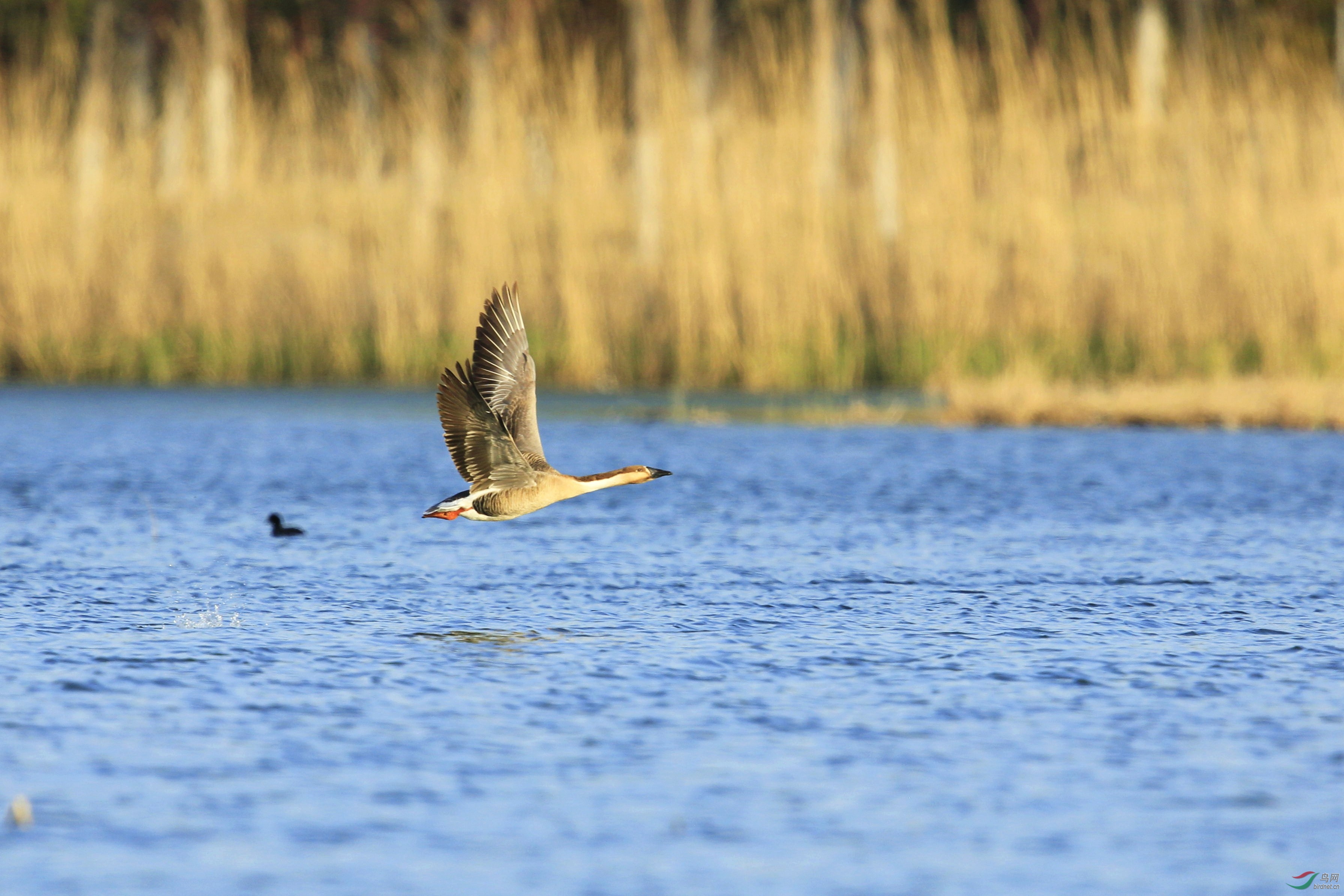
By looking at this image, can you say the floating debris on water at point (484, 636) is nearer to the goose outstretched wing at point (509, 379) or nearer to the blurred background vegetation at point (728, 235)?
the goose outstretched wing at point (509, 379)

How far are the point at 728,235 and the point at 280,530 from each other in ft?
24.4

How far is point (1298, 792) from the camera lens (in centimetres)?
627

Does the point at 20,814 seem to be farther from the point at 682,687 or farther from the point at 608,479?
the point at 608,479

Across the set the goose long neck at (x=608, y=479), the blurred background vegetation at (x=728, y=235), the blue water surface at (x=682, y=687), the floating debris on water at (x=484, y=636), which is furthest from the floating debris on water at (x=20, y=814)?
the blurred background vegetation at (x=728, y=235)

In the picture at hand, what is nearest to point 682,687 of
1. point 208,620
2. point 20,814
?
point 208,620

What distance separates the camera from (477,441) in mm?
8242

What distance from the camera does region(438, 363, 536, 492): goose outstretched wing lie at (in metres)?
8.01

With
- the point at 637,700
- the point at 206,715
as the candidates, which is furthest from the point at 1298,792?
the point at 206,715

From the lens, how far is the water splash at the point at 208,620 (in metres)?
8.85

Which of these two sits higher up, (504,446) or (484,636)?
(504,446)

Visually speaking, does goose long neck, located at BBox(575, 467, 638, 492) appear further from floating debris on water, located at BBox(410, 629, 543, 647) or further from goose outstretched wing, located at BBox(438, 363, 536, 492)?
floating debris on water, located at BBox(410, 629, 543, 647)

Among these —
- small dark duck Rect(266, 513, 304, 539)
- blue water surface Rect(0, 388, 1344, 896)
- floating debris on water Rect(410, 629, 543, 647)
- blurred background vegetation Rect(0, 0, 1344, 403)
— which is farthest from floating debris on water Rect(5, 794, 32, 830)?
blurred background vegetation Rect(0, 0, 1344, 403)

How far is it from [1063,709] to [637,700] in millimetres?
1490

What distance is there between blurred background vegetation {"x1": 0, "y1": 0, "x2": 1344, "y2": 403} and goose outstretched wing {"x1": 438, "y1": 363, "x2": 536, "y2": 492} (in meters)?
9.72
